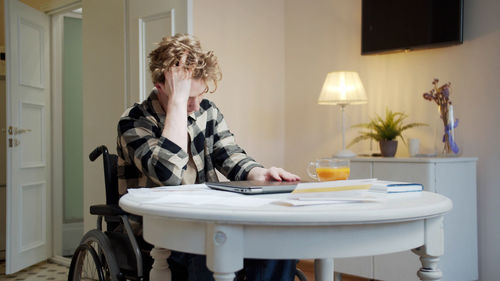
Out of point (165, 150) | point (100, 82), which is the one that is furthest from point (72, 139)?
point (165, 150)

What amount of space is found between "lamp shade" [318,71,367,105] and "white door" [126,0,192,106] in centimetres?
107

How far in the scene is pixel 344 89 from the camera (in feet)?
10.9

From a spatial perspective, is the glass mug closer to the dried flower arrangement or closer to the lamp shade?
the dried flower arrangement

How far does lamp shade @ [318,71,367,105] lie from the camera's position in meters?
3.31

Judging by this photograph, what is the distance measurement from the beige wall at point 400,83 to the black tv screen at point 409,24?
94 mm

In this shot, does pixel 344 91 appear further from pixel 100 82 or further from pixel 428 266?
pixel 428 266

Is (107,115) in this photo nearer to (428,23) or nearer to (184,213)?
(428,23)

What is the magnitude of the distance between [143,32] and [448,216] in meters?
2.09

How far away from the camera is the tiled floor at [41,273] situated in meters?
3.56

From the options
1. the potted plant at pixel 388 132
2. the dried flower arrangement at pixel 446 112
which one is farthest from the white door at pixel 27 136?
the dried flower arrangement at pixel 446 112

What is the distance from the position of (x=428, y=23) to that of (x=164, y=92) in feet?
6.76

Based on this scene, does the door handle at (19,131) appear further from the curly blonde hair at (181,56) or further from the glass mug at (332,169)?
the glass mug at (332,169)

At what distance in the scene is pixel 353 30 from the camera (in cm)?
372

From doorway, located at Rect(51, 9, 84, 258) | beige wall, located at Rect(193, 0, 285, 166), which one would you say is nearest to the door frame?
doorway, located at Rect(51, 9, 84, 258)
